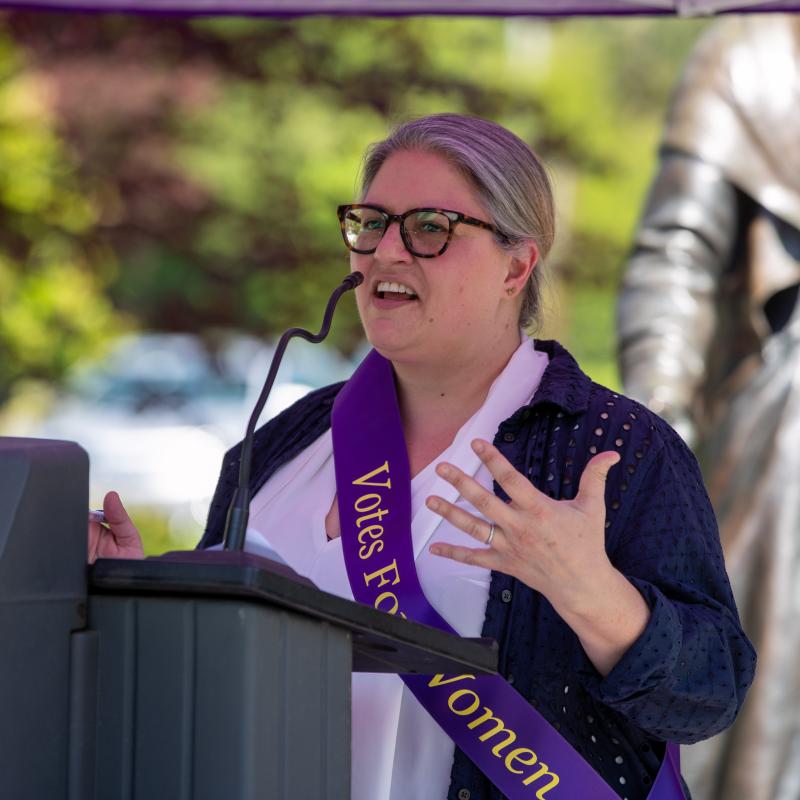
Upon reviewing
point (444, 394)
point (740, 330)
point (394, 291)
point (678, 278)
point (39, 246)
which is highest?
point (39, 246)

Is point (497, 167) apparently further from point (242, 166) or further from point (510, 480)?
point (242, 166)

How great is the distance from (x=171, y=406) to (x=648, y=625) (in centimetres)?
1405

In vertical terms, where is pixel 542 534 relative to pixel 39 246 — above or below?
below

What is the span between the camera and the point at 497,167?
2.46 m

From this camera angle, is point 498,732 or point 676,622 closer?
point 676,622

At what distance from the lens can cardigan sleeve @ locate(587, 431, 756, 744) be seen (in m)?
2.03

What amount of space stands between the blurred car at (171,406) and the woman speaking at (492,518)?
985 cm

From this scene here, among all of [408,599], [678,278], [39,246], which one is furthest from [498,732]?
[39,246]

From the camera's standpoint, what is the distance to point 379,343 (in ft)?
8.02

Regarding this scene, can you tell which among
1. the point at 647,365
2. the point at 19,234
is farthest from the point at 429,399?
the point at 19,234

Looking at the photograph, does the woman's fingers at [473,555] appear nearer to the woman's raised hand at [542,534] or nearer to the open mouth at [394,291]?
the woman's raised hand at [542,534]

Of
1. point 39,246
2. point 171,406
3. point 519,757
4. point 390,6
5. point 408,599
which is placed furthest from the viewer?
point 171,406

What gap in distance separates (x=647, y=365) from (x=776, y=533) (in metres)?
0.54

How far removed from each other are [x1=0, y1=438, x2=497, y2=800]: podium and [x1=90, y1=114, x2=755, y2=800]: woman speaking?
1.23ft
